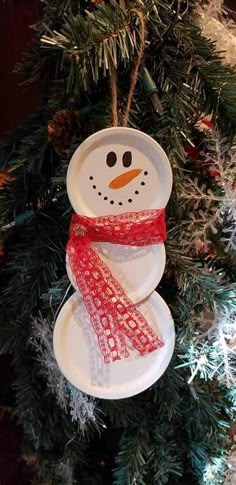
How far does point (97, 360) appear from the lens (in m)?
0.56

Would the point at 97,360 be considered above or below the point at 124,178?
below

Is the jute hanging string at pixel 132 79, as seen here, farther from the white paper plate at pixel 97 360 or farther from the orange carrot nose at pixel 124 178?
the white paper plate at pixel 97 360

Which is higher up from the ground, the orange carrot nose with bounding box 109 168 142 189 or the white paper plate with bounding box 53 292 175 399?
the orange carrot nose with bounding box 109 168 142 189

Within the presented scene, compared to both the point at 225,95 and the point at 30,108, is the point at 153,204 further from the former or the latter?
the point at 30,108

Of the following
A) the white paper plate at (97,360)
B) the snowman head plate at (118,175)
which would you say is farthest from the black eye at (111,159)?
the white paper plate at (97,360)

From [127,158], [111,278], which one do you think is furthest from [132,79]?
[111,278]

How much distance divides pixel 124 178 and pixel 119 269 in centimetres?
8

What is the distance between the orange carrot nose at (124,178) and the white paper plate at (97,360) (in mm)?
110

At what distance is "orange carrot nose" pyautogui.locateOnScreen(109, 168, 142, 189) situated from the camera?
1.71 ft

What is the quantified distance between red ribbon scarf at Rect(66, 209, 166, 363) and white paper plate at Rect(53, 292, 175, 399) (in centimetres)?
1

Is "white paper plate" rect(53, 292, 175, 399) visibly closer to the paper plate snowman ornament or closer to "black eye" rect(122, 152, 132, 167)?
the paper plate snowman ornament

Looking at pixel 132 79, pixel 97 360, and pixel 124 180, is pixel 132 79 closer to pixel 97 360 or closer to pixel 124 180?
pixel 124 180

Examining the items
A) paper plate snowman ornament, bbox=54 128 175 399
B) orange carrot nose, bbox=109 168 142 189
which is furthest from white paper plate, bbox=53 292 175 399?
orange carrot nose, bbox=109 168 142 189

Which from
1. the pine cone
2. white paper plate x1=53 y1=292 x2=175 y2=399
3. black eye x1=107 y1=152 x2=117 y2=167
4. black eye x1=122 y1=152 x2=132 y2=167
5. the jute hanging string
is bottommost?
Answer: white paper plate x1=53 y1=292 x2=175 y2=399
